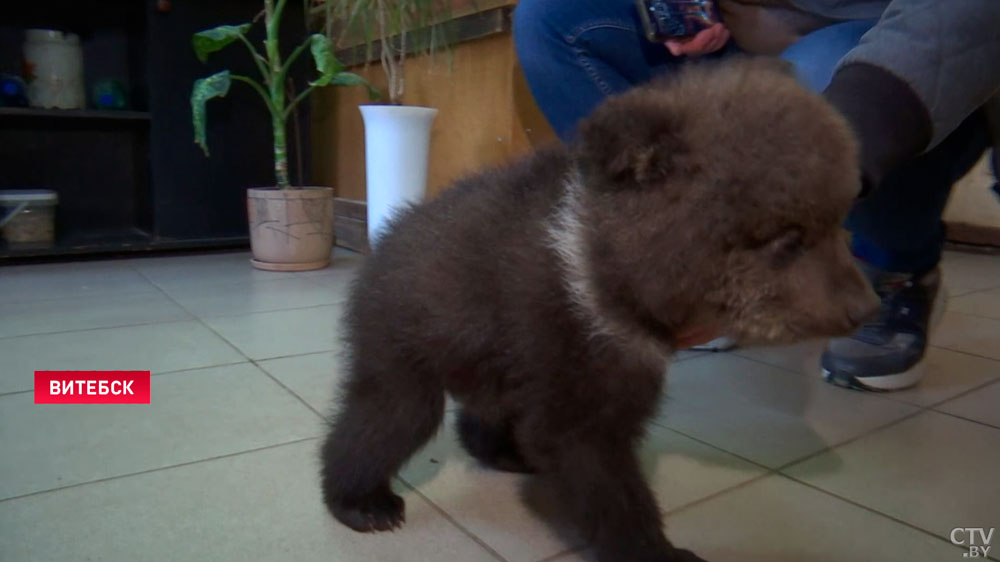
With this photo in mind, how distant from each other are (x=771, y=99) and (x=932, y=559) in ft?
2.59

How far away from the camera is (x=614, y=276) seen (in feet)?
3.11

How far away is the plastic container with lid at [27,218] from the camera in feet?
11.0

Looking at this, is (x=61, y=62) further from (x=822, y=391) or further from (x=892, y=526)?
(x=892, y=526)

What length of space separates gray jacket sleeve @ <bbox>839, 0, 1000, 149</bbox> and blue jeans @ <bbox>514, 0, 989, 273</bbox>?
427 mm

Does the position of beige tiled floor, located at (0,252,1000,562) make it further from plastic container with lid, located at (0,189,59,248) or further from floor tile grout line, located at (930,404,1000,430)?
plastic container with lid, located at (0,189,59,248)

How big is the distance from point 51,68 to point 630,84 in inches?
116

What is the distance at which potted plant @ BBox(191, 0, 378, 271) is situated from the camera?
3232 millimetres

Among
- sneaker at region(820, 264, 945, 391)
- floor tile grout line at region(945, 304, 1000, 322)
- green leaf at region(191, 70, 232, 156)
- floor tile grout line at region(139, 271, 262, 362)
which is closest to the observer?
sneaker at region(820, 264, 945, 391)

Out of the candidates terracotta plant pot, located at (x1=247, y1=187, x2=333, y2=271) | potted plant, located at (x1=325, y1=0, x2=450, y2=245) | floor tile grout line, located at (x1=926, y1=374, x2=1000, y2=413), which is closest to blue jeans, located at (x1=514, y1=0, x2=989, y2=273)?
floor tile grout line, located at (x1=926, y1=374, x2=1000, y2=413)

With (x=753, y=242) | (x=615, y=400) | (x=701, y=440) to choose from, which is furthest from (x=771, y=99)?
(x=701, y=440)

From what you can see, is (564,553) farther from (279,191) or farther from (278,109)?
(278,109)

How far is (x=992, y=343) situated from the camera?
92.7 inches

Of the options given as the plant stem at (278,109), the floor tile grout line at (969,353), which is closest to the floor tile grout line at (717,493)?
the floor tile grout line at (969,353)

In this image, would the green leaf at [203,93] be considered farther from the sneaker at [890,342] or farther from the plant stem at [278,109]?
the sneaker at [890,342]
